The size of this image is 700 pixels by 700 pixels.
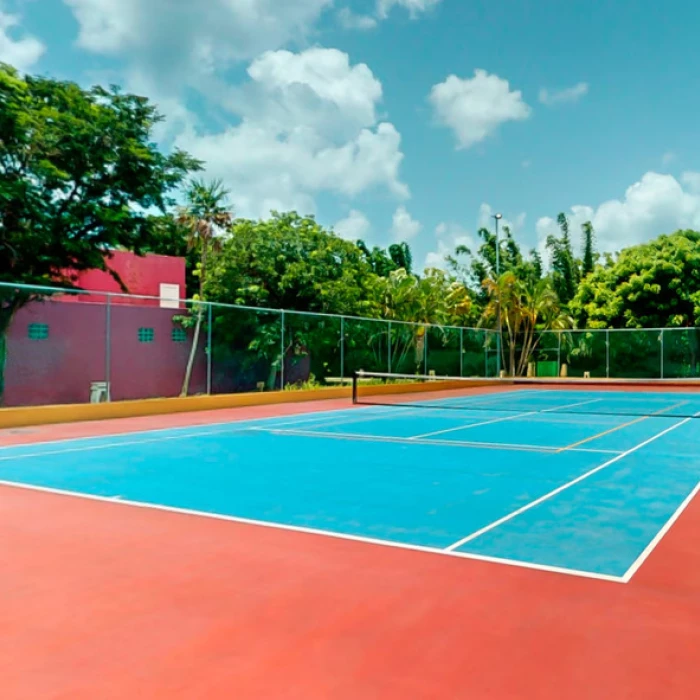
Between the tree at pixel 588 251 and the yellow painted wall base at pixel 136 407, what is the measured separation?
1023 inches

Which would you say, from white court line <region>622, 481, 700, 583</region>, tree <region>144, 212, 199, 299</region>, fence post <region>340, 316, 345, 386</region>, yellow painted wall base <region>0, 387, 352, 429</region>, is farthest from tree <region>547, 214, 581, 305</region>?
white court line <region>622, 481, 700, 583</region>

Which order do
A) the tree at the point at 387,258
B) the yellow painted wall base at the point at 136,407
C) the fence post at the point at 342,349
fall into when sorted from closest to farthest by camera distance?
the yellow painted wall base at the point at 136,407, the fence post at the point at 342,349, the tree at the point at 387,258

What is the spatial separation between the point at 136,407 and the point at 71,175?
27.3 ft

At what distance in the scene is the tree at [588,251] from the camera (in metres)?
42.4

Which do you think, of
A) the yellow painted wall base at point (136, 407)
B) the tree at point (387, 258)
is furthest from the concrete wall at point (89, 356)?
the tree at point (387, 258)

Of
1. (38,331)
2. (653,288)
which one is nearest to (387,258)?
(653,288)

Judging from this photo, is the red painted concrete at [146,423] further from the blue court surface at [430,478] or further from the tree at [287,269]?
the tree at [287,269]

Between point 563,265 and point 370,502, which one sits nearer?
point 370,502

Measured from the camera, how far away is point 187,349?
56.4ft

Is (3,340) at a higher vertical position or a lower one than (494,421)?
higher

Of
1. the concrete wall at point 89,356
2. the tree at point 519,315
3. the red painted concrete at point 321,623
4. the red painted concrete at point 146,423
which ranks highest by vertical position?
the tree at point 519,315

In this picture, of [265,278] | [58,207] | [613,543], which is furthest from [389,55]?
[613,543]

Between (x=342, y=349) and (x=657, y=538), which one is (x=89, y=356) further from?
(x=657, y=538)

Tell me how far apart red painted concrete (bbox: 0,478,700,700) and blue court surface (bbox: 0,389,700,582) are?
46 cm
